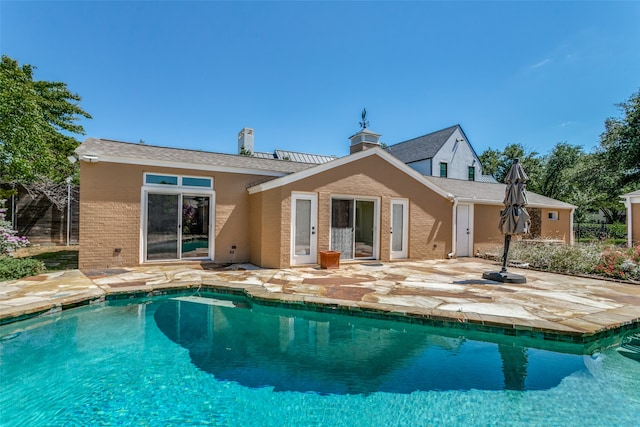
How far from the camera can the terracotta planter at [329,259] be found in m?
9.25

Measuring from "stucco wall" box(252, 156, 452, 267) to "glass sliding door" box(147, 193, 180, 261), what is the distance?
114 inches

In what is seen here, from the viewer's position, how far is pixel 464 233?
519 inches

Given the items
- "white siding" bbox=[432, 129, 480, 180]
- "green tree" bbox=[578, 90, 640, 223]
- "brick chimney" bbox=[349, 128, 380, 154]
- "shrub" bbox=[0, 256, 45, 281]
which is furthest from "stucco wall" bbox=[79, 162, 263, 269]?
"green tree" bbox=[578, 90, 640, 223]

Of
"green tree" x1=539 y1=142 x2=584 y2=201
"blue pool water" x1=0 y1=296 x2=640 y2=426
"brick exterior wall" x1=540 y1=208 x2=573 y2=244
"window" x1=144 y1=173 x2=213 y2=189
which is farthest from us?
"green tree" x1=539 y1=142 x2=584 y2=201

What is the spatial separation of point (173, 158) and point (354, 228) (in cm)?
652

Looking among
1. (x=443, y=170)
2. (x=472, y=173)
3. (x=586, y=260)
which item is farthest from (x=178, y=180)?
(x=472, y=173)

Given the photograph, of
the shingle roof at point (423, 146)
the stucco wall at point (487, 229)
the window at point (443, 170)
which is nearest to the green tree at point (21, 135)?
the stucco wall at point (487, 229)

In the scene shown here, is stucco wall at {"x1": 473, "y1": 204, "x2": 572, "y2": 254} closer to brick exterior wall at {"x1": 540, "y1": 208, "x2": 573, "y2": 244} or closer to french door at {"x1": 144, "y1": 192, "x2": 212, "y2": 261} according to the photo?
brick exterior wall at {"x1": 540, "y1": 208, "x2": 573, "y2": 244}

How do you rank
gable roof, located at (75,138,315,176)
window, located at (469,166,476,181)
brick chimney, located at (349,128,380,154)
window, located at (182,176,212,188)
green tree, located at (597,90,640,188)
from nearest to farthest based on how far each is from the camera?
gable roof, located at (75,138,315,176)
window, located at (182,176,212,188)
brick chimney, located at (349,128,380,154)
green tree, located at (597,90,640,188)
window, located at (469,166,476,181)

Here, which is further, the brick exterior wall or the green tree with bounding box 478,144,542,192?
the green tree with bounding box 478,144,542,192

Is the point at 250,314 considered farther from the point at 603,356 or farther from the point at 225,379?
the point at 603,356

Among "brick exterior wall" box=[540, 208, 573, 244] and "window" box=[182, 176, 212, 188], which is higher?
"window" box=[182, 176, 212, 188]

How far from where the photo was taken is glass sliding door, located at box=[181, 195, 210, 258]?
952 cm

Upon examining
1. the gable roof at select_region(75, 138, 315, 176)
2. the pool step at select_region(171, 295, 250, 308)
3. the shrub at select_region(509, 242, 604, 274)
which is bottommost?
the pool step at select_region(171, 295, 250, 308)
